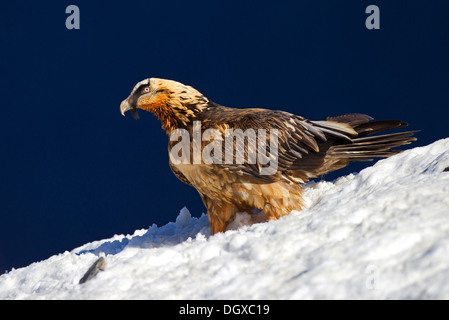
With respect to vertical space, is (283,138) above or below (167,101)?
below

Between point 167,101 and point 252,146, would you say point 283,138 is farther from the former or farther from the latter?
point 167,101

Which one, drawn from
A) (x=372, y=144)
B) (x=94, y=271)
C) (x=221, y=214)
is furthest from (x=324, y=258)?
(x=372, y=144)

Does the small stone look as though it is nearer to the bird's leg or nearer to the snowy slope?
the snowy slope

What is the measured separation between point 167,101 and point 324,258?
2.34 metres

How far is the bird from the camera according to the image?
14.3 ft

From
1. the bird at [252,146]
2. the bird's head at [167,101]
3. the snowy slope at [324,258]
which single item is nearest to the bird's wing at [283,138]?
the bird at [252,146]

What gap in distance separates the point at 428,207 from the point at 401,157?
5.17 ft

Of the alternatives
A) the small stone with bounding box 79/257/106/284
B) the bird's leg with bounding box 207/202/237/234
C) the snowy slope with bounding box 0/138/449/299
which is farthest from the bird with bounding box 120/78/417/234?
the small stone with bounding box 79/257/106/284

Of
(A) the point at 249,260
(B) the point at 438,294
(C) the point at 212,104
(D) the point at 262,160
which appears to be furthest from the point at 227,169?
(B) the point at 438,294

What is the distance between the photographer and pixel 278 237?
11.1ft

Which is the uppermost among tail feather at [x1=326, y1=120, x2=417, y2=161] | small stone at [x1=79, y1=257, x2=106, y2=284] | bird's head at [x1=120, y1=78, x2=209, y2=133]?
bird's head at [x1=120, y1=78, x2=209, y2=133]

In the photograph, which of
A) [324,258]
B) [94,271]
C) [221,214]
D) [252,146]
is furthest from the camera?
[221,214]

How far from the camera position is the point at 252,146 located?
14.3ft

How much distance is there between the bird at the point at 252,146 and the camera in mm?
4352
